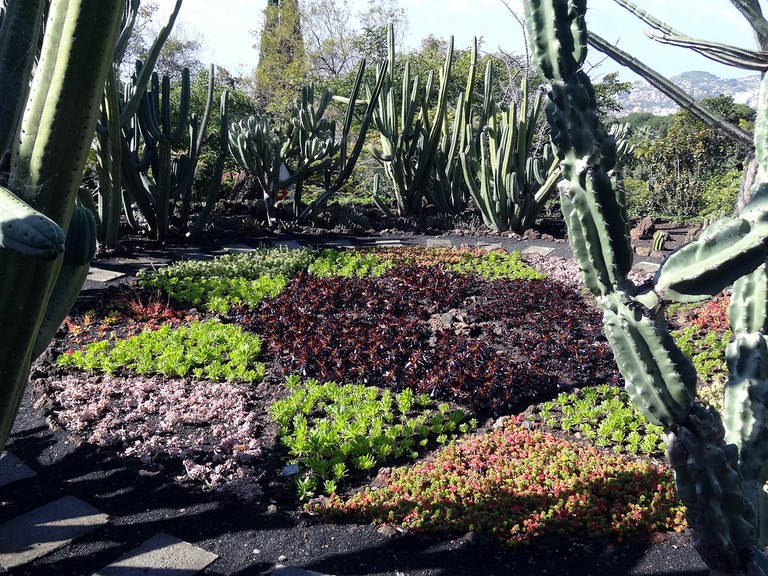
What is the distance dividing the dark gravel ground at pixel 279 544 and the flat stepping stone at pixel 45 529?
0.05m

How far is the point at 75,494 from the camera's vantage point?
3.04 meters

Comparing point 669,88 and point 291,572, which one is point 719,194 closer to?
point 669,88

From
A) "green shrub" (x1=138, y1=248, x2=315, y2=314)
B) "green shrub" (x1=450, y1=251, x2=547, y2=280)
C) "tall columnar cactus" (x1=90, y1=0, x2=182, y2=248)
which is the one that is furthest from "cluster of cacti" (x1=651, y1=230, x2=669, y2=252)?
"tall columnar cactus" (x1=90, y1=0, x2=182, y2=248)

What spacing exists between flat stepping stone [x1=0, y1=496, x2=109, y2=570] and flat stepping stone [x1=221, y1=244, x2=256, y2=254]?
5.53 m

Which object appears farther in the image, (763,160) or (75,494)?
(75,494)

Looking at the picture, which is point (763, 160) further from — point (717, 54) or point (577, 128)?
point (577, 128)

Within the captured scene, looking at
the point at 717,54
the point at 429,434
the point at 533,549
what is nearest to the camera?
the point at 717,54

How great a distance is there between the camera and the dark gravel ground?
8.37ft

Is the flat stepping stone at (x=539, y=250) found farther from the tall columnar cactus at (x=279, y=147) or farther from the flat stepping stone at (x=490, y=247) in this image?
the tall columnar cactus at (x=279, y=147)

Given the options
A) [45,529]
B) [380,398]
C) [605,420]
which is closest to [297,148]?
[380,398]

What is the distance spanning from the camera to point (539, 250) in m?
9.01

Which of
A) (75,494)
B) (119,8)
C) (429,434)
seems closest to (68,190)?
(119,8)

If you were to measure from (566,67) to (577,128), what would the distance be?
18 cm

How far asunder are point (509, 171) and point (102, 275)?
21.1 ft
